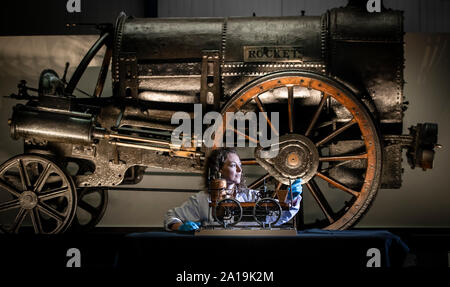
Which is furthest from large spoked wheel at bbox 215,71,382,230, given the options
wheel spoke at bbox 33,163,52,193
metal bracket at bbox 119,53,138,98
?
wheel spoke at bbox 33,163,52,193

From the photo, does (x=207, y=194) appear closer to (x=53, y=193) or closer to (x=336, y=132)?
(x=336, y=132)

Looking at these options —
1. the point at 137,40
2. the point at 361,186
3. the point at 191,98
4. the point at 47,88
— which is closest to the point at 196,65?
the point at 191,98

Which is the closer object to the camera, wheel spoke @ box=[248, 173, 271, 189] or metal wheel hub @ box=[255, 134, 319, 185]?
metal wheel hub @ box=[255, 134, 319, 185]

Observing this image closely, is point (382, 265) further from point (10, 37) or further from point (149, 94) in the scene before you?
point (10, 37)

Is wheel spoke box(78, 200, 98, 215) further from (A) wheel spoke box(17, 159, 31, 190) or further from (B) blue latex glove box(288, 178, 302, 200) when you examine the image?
(B) blue latex glove box(288, 178, 302, 200)

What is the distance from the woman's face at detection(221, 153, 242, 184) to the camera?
3.67 meters

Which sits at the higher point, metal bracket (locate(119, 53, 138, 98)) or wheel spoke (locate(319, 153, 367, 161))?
metal bracket (locate(119, 53, 138, 98))

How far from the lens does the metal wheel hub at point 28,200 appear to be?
4504 mm

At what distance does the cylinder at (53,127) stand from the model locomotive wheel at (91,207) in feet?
2.54

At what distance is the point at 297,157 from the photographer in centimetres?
429

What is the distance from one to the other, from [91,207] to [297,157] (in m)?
2.53

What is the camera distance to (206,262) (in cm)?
277

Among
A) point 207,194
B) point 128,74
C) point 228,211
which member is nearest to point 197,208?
point 207,194

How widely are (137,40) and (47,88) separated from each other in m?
0.92
